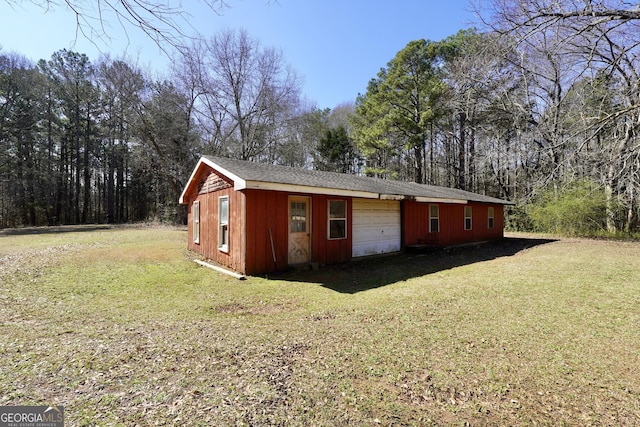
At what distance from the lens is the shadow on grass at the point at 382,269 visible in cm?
700

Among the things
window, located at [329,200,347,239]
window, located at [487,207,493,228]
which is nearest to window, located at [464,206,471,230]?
window, located at [487,207,493,228]

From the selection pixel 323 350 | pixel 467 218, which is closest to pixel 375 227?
pixel 467 218

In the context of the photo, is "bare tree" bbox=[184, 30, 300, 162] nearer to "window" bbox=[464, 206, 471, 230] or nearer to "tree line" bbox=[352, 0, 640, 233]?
"tree line" bbox=[352, 0, 640, 233]

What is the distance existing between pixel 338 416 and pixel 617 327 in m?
4.45

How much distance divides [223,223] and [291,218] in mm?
2060

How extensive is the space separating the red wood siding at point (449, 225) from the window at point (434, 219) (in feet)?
0.55

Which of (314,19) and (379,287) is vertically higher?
(314,19)

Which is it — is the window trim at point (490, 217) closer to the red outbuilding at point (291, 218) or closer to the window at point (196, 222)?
the red outbuilding at point (291, 218)

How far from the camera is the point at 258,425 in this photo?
7.29 ft

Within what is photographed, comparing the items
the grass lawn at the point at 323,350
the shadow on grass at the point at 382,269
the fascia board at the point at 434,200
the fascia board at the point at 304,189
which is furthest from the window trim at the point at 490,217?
the fascia board at the point at 304,189

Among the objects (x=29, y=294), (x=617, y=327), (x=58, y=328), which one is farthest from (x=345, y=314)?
(x=29, y=294)

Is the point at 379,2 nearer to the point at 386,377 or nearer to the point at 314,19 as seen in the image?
the point at 314,19

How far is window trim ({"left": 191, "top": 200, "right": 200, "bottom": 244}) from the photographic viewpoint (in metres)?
10.7

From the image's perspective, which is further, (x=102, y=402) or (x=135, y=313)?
(x=135, y=313)
